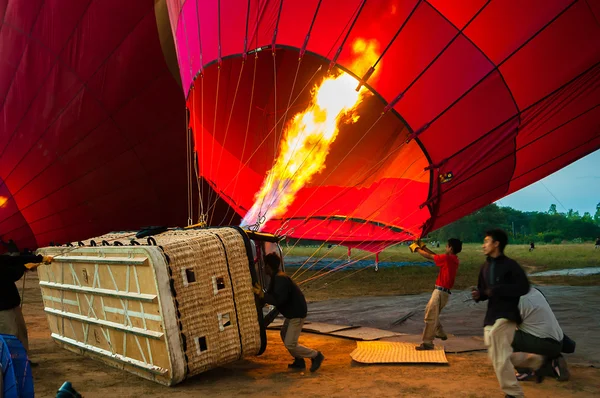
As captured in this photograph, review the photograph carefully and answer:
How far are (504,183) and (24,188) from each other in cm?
844

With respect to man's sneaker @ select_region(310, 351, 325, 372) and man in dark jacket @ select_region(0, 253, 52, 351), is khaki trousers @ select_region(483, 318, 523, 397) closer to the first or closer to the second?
man's sneaker @ select_region(310, 351, 325, 372)

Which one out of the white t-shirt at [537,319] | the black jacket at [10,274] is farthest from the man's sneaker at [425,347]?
the black jacket at [10,274]

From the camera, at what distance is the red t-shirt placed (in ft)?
19.6

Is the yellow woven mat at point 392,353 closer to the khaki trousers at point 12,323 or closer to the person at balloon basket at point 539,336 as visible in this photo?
the person at balloon basket at point 539,336

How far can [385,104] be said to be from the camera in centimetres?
620

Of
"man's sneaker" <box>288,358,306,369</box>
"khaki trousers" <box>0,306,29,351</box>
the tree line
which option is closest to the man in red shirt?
"man's sneaker" <box>288,358,306,369</box>

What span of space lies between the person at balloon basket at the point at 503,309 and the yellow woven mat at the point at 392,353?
136 centimetres

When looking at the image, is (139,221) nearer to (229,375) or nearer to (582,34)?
(229,375)

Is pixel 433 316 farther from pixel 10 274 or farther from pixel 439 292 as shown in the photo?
pixel 10 274

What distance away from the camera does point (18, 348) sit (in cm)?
331

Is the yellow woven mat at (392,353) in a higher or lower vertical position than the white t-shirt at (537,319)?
lower

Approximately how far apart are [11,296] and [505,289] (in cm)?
422

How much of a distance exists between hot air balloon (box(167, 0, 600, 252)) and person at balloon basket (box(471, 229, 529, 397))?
7.66 feet

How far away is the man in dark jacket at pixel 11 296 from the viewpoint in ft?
16.3
